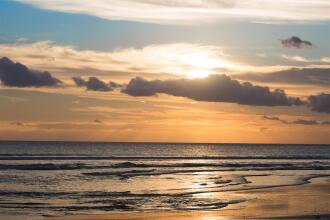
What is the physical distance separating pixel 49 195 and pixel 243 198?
10.4 metres

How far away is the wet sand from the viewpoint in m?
24.3

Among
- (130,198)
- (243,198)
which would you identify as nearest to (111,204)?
(130,198)

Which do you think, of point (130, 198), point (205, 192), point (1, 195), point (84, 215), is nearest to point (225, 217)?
point (84, 215)

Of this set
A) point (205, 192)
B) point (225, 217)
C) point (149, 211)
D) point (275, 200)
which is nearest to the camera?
point (225, 217)

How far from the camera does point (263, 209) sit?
2691 cm

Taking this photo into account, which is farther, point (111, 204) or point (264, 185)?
point (264, 185)

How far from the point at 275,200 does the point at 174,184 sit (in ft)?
35.7

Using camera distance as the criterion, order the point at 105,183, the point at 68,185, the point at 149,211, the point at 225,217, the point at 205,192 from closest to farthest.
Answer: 1. the point at 225,217
2. the point at 149,211
3. the point at 205,192
4. the point at 68,185
5. the point at 105,183

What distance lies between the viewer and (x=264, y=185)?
40.2 metres

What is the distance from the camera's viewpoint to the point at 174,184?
39969 mm

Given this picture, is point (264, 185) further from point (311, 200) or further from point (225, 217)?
point (225, 217)

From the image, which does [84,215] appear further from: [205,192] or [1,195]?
[205,192]

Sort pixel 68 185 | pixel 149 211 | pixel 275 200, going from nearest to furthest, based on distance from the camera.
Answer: pixel 149 211 → pixel 275 200 → pixel 68 185

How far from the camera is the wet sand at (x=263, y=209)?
2428 centimetres
